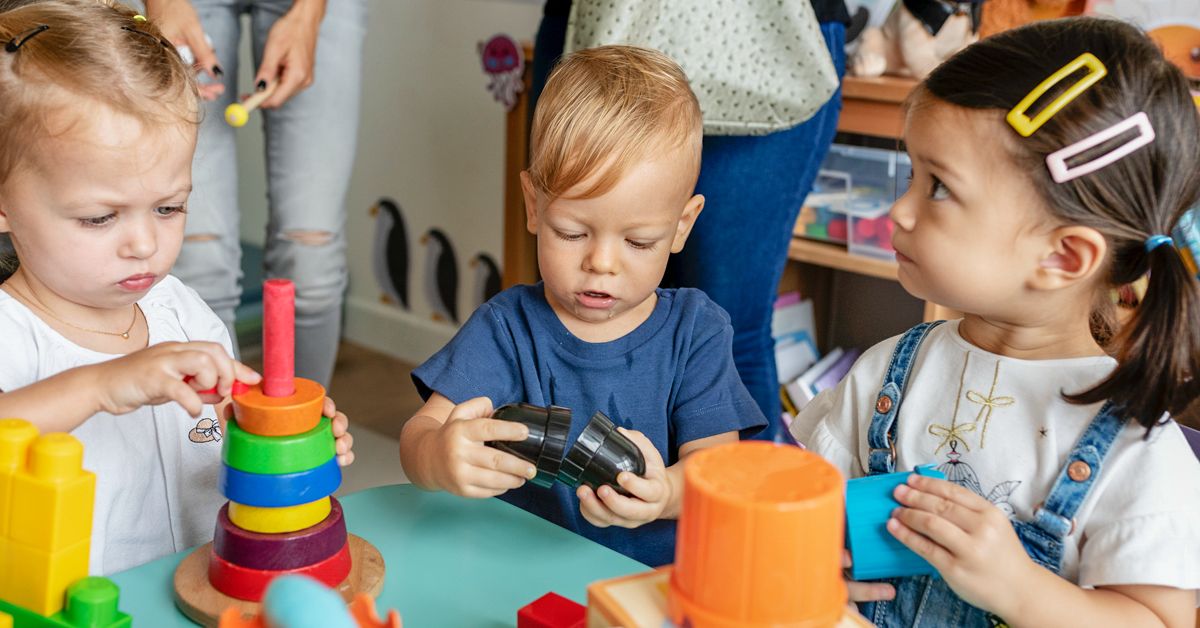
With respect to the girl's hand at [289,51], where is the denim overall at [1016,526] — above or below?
below

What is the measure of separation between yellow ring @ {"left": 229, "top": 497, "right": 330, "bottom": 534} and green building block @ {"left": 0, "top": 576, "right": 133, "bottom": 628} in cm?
10

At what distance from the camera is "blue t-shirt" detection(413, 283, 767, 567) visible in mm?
1147

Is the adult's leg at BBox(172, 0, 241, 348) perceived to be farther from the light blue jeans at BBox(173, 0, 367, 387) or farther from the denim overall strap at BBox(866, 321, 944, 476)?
the denim overall strap at BBox(866, 321, 944, 476)

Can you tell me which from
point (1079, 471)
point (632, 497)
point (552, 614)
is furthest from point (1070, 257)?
point (552, 614)

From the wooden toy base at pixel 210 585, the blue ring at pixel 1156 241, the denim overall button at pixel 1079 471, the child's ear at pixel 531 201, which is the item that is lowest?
the wooden toy base at pixel 210 585

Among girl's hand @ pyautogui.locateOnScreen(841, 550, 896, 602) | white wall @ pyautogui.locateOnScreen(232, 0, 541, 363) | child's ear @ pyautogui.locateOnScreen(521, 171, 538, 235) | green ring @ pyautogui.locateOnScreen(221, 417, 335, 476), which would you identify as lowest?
white wall @ pyautogui.locateOnScreen(232, 0, 541, 363)

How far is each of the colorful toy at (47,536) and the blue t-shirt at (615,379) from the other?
1.54ft

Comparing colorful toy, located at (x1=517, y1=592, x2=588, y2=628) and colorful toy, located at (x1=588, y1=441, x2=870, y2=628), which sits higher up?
colorful toy, located at (x1=588, y1=441, x2=870, y2=628)

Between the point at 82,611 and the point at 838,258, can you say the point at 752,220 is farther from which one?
the point at 82,611

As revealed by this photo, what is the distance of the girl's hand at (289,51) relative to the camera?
170cm

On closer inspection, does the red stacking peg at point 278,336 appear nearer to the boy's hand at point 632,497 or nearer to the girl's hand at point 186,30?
the boy's hand at point 632,497

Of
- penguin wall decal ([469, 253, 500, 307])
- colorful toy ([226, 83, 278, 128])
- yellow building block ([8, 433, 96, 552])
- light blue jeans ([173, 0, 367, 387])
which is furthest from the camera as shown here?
penguin wall decal ([469, 253, 500, 307])

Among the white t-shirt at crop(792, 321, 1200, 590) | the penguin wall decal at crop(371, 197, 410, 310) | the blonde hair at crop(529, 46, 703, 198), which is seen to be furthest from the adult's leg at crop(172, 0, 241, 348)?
the penguin wall decal at crop(371, 197, 410, 310)

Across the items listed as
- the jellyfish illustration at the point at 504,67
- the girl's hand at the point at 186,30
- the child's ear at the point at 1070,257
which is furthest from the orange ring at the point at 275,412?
the jellyfish illustration at the point at 504,67
